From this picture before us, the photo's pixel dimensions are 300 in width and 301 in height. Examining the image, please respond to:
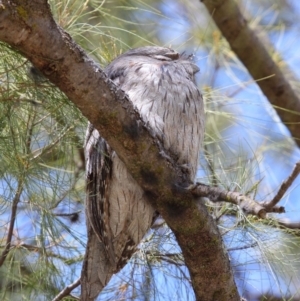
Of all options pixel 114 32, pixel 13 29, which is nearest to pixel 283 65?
pixel 114 32

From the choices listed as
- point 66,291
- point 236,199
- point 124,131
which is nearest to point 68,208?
point 66,291

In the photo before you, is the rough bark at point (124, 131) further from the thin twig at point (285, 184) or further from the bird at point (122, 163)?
the thin twig at point (285, 184)

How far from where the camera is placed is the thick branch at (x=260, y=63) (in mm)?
2609

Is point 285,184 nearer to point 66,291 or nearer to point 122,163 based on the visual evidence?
point 122,163

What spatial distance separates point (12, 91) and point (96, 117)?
291mm

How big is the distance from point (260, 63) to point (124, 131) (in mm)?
1183

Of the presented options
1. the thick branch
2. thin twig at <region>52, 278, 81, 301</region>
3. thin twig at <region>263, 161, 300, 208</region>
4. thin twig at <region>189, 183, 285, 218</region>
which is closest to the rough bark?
thin twig at <region>189, 183, 285, 218</region>

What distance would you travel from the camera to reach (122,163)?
184 cm

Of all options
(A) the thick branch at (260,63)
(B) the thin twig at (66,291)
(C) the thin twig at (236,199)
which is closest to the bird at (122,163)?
(B) the thin twig at (66,291)

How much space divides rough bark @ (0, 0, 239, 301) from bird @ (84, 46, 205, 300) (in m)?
0.10

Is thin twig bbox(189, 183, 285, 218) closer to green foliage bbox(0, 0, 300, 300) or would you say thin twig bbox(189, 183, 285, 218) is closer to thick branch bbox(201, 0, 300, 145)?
green foliage bbox(0, 0, 300, 300)

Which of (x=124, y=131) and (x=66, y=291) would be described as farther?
(x=66, y=291)

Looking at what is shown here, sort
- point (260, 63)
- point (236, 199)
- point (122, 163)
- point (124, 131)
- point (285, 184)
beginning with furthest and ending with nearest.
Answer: point (260, 63), point (122, 163), point (124, 131), point (236, 199), point (285, 184)

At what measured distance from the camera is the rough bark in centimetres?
146
